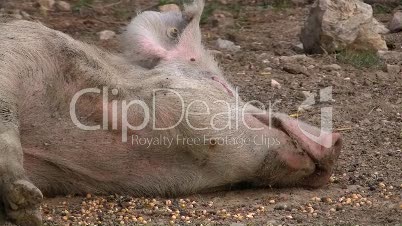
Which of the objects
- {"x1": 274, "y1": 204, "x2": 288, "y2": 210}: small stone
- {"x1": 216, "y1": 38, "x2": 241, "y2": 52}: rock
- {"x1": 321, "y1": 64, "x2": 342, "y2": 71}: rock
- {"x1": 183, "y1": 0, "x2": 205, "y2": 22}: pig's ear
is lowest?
{"x1": 274, "y1": 204, "x2": 288, "y2": 210}: small stone

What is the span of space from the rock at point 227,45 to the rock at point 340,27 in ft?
1.98

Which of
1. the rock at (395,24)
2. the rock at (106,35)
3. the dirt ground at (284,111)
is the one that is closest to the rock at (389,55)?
the dirt ground at (284,111)

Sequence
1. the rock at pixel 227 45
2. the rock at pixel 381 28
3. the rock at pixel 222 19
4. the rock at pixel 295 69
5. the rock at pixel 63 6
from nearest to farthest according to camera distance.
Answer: the rock at pixel 295 69, the rock at pixel 227 45, the rock at pixel 381 28, the rock at pixel 222 19, the rock at pixel 63 6

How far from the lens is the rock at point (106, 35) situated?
26.8 ft

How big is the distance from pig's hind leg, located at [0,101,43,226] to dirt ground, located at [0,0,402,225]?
1.40ft

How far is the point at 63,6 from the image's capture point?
902 centimetres

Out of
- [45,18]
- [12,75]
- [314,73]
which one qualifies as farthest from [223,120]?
[45,18]

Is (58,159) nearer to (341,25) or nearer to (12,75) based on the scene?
(12,75)

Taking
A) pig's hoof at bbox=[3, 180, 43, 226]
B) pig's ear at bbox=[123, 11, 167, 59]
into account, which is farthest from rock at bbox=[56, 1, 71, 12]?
pig's hoof at bbox=[3, 180, 43, 226]

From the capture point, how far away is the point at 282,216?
15.3 feet

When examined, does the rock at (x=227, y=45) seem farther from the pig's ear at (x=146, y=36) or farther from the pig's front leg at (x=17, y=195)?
the pig's front leg at (x=17, y=195)

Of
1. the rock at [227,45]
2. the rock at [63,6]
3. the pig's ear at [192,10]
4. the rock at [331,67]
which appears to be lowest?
the rock at [227,45]

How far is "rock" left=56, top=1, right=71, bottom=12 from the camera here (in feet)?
29.5

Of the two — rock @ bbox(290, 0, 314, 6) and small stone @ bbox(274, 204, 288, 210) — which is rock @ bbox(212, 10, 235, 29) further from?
small stone @ bbox(274, 204, 288, 210)
